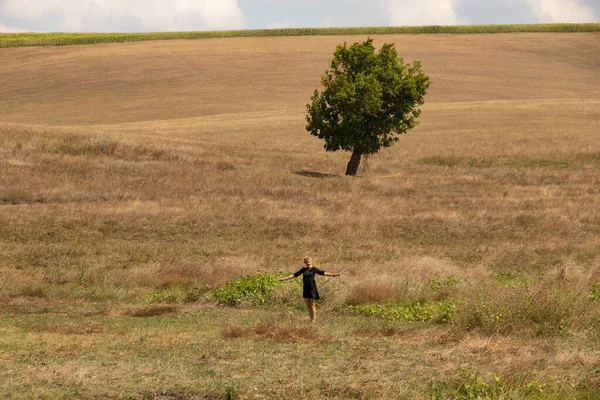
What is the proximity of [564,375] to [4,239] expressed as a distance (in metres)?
20.3

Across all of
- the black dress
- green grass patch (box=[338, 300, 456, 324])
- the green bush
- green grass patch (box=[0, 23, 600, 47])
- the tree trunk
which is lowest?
green grass patch (box=[338, 300, 456, 324])

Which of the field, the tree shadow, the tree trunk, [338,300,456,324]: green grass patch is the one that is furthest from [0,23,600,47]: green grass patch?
[338,300,456,324]: green grass patch

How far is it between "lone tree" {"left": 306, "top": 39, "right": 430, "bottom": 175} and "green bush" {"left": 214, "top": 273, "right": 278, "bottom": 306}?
30.5 meters

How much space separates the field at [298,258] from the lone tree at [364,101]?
2.37 m

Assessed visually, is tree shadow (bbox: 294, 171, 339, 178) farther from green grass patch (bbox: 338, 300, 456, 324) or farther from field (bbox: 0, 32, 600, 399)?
green grass patch (bbox: 338, 300, 456, 324)

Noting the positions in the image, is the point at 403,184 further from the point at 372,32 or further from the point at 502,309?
the point at 372,32

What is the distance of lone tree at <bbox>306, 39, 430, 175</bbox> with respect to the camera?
48156mm

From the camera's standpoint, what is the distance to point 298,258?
2412 cm

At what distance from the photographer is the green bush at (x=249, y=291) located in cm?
1781

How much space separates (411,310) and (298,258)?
26.8 feet

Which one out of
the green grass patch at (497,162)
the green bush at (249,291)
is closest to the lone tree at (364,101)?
the green grass patch at (497,162)

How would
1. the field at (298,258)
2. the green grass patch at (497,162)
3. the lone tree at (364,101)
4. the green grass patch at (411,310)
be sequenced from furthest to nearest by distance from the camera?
1. the green grass patch at (497,162)
2. the lone tree at (364,101)
3. the green grass patch at (411,310)
4. the field at (298,258)

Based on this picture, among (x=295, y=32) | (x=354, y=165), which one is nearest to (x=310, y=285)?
(x=354, y=165)

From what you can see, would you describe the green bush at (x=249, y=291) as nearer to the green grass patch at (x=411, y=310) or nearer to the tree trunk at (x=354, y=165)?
the green grass patch at (x=411, y=310)
